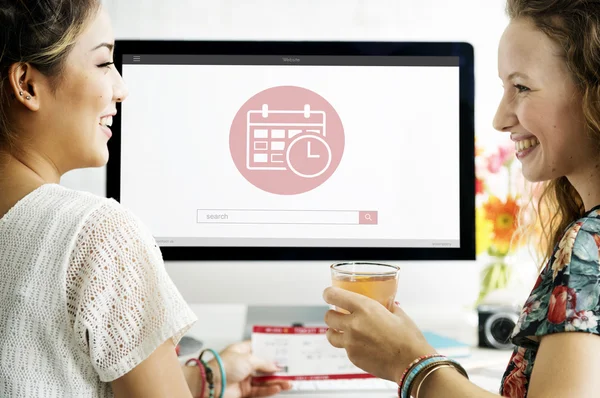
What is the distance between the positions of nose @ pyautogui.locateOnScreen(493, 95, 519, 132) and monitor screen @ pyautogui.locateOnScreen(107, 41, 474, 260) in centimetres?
45

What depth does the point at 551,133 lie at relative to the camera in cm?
77

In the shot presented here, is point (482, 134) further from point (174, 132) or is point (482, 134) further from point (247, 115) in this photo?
point (174, 132)

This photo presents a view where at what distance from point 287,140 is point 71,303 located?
2.44 feet

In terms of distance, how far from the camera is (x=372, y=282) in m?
0.84

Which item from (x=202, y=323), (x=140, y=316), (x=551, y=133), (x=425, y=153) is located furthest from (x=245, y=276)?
(x=551, y=133)

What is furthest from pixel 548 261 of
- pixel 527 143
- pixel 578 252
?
pixel 527 143

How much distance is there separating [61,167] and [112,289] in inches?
10.9

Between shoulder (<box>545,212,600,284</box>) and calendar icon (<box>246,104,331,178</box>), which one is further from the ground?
calendar icon (<box>246,104,331,178</box>)

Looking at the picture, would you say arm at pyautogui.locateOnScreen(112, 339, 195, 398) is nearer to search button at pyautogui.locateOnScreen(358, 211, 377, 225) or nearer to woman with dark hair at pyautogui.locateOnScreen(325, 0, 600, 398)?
woman with dark hair at pyautogui.locateOnScreen(325, 0, 600, 398)

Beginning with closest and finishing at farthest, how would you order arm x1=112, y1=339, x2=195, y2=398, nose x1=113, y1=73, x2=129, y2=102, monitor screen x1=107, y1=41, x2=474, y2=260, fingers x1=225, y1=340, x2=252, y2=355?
1. arm x1=112, y1=339, x2=195, y2=398
2. nose x1=113, y1=73, x2=129, y2=102
3. fingers x1=225, y1=340, x2=252, y2=355
4. monitor screen x1=107, y1=41, x2=474, y2=260

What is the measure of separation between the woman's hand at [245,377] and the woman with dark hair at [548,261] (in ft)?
0.85

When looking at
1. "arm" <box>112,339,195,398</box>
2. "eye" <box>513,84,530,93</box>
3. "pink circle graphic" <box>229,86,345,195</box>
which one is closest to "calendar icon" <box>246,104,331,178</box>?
"pink circle graphic" <box>229,86,345,195</box>

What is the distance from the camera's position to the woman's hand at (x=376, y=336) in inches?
30.4

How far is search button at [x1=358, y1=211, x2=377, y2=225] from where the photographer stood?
4.28ft
